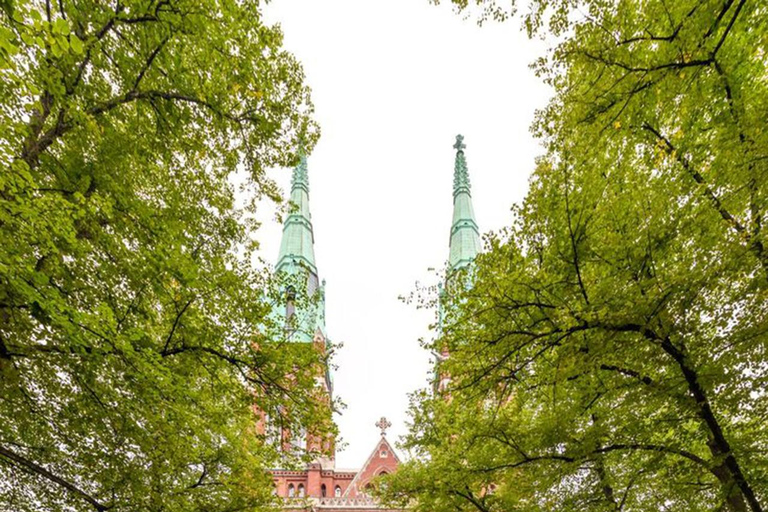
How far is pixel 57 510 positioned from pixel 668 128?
37.9 ft

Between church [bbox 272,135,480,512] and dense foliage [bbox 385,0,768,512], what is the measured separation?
1184 cm

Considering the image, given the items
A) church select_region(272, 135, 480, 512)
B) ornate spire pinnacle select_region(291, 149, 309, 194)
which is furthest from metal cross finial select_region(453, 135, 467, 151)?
ornate spire pinnacle select_region(291, 149, 309, 194)

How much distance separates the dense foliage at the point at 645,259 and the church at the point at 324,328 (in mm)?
11835

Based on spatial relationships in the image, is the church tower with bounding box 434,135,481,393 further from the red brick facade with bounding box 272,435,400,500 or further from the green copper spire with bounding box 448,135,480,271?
the red brick facade with bounding box 272,435,400,500

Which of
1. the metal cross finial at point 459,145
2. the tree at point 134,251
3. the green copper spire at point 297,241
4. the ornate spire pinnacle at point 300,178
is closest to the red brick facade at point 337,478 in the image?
the green copper spire at point 297,241

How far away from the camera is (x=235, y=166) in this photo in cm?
736

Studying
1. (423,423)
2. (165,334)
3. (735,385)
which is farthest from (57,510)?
(735,385)

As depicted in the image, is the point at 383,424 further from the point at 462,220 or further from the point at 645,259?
the point at 645,259

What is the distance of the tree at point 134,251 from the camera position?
438 cm

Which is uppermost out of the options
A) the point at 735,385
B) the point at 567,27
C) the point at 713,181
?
the point at 567,27

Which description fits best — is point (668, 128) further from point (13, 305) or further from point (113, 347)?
point (13, 305)

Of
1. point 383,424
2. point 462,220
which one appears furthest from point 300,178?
point 383,424

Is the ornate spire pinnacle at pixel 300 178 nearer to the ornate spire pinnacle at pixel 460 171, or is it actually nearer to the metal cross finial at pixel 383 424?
the ornate spire pinnacle at pixel 460 171

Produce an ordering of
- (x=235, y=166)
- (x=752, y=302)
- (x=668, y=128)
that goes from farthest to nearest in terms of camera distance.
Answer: (x=235, y=166) < (x=668, y=128) < (x=752, y=302)
